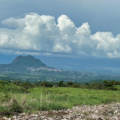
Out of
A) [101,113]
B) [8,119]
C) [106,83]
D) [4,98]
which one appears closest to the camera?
[8,119]

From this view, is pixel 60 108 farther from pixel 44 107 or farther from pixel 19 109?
pixel 19 109

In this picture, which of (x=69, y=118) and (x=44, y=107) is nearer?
(x=69, y=118)

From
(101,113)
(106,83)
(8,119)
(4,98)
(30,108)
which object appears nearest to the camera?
(8,119)

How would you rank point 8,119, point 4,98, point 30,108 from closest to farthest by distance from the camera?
1. point 8,119
2. point 30,108
3. point 4,98

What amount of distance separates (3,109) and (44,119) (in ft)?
13.0

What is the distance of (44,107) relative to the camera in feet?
51.2

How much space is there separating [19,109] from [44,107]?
2293mm

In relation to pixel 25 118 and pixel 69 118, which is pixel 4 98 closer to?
pixel 25 118

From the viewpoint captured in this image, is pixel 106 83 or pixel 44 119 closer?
pixel 44 119

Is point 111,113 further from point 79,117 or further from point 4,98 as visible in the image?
point 4,98

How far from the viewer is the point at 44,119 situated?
1177 centimetres

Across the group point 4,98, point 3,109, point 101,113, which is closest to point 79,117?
point 101,113

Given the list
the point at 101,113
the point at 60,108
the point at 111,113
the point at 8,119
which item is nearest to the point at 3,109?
the point at 8,119

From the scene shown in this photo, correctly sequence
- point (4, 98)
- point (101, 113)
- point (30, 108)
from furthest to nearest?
point (4, 98) < point (30, 108) < point (101, 113)
